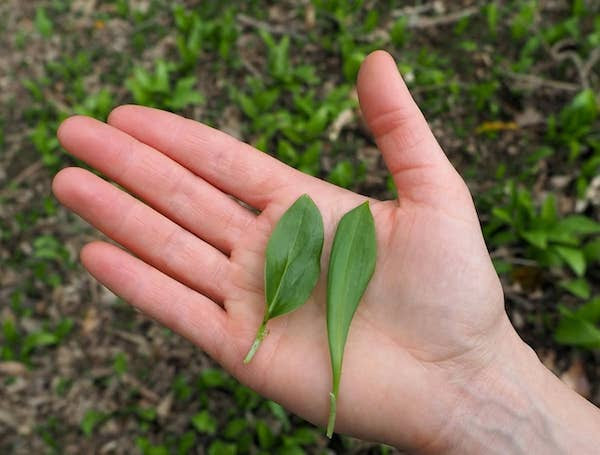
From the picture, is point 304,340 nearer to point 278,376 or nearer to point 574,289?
point 278,376

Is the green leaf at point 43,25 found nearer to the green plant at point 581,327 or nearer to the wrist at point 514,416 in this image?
the wrist at point 514,416

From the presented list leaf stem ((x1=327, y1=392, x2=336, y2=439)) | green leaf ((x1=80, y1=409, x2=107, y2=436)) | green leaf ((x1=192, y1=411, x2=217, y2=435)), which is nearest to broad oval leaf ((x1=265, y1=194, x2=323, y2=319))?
leaf stem ((x1=327, y1=392, x2=336, y2=439))

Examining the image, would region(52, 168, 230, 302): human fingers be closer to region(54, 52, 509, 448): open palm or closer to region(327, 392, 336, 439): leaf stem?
region(54, 52, 509, 448): open palm

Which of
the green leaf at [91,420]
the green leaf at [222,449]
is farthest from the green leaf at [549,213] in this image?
the green leaf at [91,420]

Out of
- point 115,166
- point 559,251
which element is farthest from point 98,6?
point 559,251

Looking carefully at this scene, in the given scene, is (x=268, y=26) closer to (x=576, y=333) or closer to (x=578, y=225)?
(x=578, y=225)
